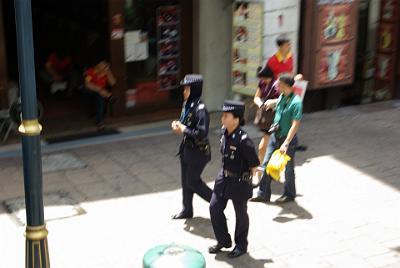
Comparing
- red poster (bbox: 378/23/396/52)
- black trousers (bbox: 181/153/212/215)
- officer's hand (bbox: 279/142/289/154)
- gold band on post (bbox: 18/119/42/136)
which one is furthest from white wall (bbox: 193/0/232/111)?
gold band on post (bbox: 18/119/42/136)

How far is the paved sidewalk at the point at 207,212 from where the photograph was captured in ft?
24.5

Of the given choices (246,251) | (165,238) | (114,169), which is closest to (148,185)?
(114,169)

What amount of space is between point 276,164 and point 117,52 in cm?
513

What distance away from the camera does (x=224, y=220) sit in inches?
287

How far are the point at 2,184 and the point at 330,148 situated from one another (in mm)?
5053

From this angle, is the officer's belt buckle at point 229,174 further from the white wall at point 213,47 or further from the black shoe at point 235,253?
the white wall at point 213,47

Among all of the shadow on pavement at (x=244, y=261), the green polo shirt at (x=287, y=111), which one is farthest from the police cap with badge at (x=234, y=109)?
the shadow on pavement at (x=244, y=261)

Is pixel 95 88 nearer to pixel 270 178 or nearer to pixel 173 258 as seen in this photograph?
pixel 270 178

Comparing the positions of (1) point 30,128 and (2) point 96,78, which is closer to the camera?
(1) point 30,128

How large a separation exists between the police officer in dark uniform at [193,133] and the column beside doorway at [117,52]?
4.55 m

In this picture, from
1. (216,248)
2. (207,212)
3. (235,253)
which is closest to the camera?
(235,253)

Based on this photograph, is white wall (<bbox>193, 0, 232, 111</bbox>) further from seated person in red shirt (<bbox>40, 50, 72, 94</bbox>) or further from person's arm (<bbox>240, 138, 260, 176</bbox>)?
person's arm (<bbox>240, 138, 260, 176</bbox>)

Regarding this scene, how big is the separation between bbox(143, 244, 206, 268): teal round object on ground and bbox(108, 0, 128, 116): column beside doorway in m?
7.46

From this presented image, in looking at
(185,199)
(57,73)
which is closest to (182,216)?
(185,199)
